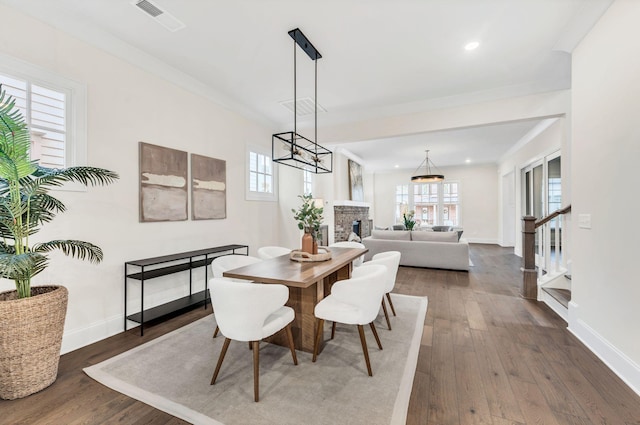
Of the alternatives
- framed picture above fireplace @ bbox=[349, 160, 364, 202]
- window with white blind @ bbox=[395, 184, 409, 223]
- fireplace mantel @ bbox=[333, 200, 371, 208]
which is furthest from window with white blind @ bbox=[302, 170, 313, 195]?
window with white blind @ bbox=[395, 184, 409, 223]

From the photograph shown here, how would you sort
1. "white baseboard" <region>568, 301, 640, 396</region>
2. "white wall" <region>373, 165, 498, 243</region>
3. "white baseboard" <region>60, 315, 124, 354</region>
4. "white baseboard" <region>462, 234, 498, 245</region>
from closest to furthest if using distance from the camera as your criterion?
"white baseboard" <region>568, 301, 640, 396</region>, "white baseboard" <region>60, 315, 124, 354</region>, "white baseboard" <region>462, 234, 498, 245</region>, "white wall" <region>373, 165, 498, 243</region>

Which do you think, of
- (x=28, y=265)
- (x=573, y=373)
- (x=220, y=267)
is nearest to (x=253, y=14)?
(x=220, y=267)

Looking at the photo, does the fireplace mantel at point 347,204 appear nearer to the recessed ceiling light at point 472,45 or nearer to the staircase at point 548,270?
the staircase at point 548,270

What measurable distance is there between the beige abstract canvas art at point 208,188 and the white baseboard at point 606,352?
424 centimetres

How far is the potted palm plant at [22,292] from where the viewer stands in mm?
1714

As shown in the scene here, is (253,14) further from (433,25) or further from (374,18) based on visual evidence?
(433,25)

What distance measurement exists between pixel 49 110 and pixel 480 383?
13.3 ft

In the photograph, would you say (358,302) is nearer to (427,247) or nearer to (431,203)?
(427,247)

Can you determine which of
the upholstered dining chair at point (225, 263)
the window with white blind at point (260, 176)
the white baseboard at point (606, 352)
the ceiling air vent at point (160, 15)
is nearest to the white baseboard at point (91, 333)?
the upholstered dining chair at point (225, 263)

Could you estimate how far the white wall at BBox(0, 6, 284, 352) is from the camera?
7.70 feet

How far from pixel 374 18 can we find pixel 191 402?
10.8ft

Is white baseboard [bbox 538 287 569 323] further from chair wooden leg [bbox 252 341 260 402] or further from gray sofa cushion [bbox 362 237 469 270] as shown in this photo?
chair wooden leg [bbox 252 341 260 402]

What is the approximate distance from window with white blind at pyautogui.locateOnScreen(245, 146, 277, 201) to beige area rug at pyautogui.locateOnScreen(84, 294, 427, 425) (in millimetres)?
2535

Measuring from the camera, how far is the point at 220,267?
2477mm
